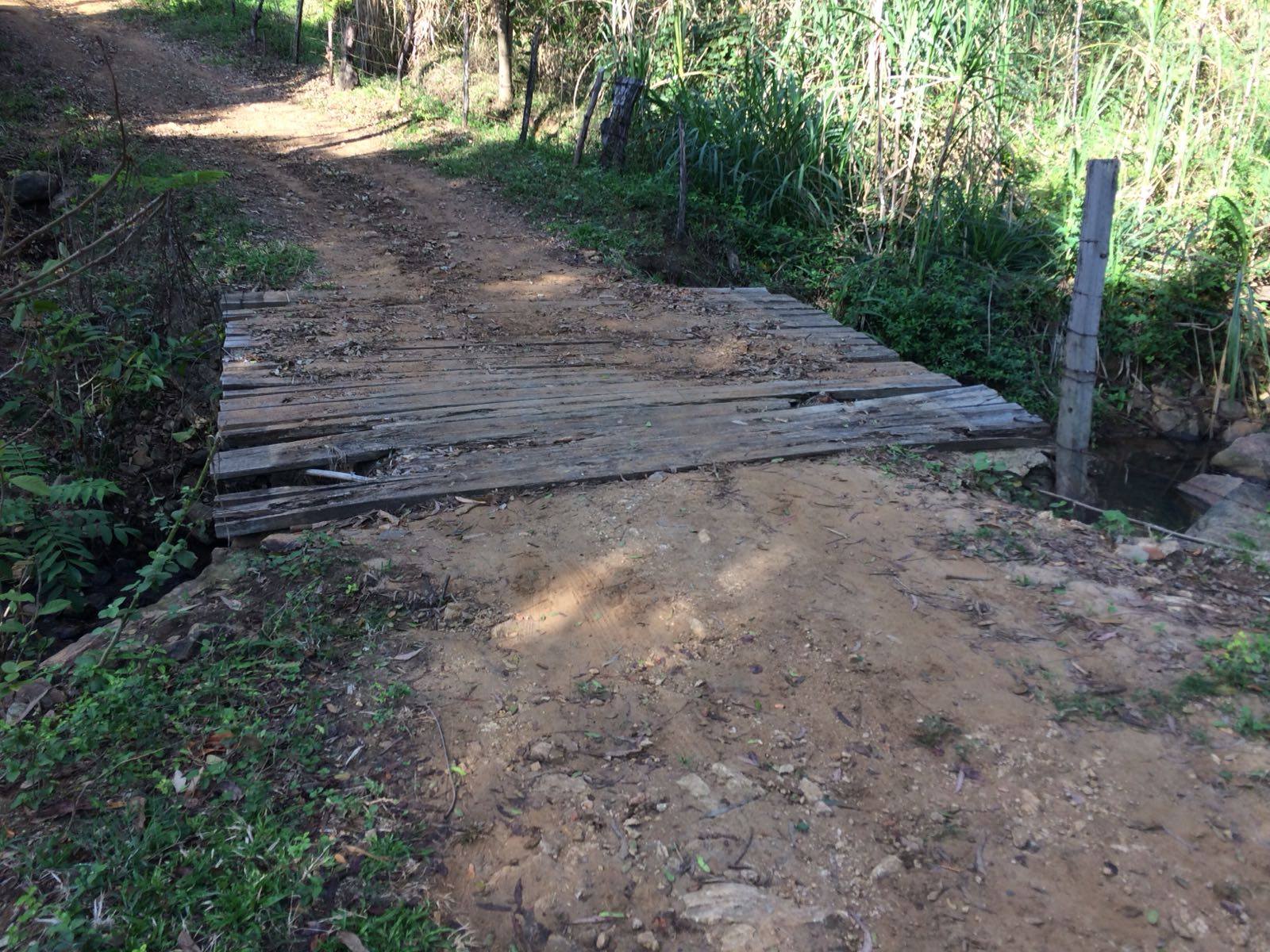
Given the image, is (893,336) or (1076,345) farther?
(893,336)

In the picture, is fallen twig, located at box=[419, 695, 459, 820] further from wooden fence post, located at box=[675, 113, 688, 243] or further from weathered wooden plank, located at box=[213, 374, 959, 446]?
wooden fence post, located at box=[675, 113, 688, 243]

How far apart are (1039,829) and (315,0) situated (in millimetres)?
18634

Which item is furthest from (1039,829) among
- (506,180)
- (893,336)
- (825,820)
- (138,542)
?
(506,180)

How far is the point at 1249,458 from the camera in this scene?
647cm

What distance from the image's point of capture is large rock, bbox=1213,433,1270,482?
21.0 ft

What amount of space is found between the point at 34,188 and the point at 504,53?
6.04 meters

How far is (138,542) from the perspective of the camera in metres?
4.99

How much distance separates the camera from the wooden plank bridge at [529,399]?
3.91 metres

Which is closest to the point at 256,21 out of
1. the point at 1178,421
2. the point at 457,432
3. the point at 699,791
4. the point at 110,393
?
the point at 110,393

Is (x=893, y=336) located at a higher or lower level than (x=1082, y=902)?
higher

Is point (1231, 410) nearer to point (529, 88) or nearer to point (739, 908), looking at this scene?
point (739, 908)

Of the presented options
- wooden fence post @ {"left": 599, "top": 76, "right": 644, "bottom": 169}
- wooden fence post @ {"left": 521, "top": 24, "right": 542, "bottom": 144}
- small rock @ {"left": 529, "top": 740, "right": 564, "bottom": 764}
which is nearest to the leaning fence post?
wooden fence post @ {"left": 521, "top": 24, "right": 542, "bottom": 144}

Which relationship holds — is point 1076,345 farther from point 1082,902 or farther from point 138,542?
point 138,542

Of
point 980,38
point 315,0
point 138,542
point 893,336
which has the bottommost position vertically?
point 138,542
